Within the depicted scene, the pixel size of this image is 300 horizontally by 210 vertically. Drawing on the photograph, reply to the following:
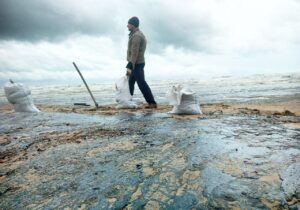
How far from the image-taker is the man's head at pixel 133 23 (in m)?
7.09

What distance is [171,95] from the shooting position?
19.6 ft

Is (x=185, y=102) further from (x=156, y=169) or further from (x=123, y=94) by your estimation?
(x=156, y=169)

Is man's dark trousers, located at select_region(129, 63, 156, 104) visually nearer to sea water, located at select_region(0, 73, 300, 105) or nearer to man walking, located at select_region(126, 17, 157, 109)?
man walking, located at select_region(126, 17, 157, 109)

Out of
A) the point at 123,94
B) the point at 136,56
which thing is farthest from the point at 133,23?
the point at 123,94

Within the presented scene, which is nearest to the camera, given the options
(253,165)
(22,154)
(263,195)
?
(263,195)

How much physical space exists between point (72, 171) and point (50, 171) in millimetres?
200

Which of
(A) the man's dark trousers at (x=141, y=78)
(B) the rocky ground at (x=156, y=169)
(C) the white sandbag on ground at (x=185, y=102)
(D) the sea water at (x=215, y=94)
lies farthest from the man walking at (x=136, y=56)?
(B) the rocky ground at (x=156, y=169)

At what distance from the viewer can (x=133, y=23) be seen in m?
7.12

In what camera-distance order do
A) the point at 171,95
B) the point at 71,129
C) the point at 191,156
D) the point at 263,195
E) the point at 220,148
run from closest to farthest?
1. the point at 263,195
2. the point at 191,156
3. the point at 220,148
4. the point at 71,129
5. the point at 171,95

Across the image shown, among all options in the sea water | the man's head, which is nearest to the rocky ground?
the sea water

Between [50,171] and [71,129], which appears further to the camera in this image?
[71,129]

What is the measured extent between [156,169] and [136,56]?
497cm

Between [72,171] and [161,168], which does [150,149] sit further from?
[72,171]

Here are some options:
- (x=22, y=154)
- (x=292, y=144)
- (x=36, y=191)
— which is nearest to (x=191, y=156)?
(x=292, y=144)
